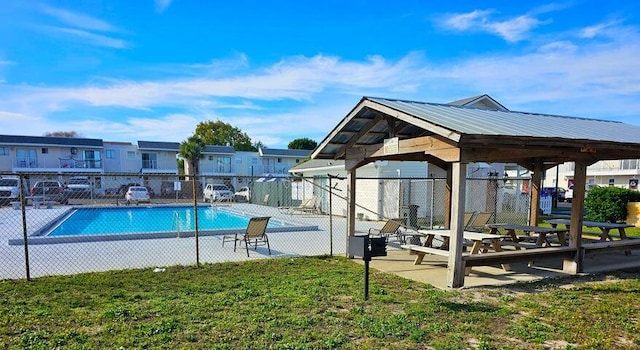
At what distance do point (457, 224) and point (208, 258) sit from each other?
5.55 m

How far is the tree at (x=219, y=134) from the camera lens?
54906 millimetres

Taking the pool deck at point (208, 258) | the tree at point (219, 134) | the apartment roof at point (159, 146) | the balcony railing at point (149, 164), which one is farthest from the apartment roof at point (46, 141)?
the pool deck at point (208, 258)

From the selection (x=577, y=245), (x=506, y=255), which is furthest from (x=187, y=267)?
(x=577, y=245)

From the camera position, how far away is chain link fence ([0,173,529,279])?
26.9 feet

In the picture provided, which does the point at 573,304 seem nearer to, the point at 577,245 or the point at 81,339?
the point at 577,245

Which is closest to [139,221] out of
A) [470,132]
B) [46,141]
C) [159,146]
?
[470,132]

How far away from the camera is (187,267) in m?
7.54

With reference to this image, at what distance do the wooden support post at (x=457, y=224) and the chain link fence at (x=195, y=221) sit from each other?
2495mm

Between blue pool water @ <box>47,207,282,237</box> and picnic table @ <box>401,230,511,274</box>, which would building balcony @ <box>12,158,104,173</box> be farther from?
picnic table @ <box>401,230,511,274</box>

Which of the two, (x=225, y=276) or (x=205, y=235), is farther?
(x=205, y=235)

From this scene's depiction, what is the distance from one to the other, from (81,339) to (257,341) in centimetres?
187

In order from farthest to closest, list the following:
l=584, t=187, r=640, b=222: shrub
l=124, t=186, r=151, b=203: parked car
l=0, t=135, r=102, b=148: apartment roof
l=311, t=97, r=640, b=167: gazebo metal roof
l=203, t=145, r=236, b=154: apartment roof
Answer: l=203, t=145, r=236, b=154: apartment roof → l=0, t=135, r=102, b=148: apartment roof → l=124, t=186, r=151, b=203: parked car → l=584, t=187, r=640, b=222: shrub → l=311, t=97, r=640, b=167: gazebo metal roof

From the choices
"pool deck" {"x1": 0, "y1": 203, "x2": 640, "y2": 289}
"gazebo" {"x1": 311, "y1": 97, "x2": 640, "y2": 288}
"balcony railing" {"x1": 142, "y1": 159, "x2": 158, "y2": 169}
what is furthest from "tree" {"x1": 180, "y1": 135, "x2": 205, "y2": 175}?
"gazebo" {"x1": 311, "y1": 97, "x2": 640, "y2": 288}

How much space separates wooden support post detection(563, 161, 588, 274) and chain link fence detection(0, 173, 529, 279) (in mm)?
3943
